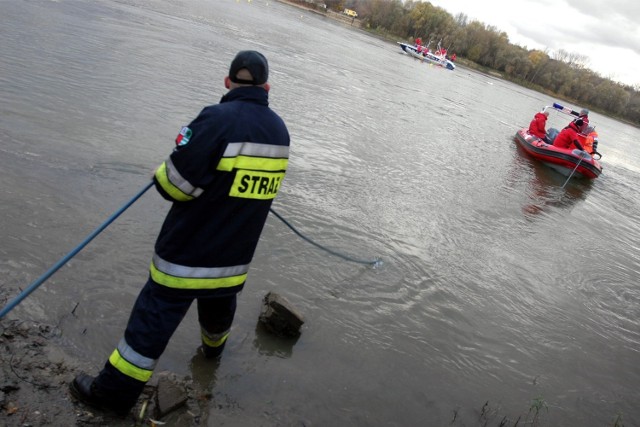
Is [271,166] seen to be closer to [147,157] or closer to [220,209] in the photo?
[220,209]

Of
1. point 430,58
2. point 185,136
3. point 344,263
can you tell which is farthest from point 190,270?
point 430,58

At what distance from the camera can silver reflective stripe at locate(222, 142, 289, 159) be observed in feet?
9.04

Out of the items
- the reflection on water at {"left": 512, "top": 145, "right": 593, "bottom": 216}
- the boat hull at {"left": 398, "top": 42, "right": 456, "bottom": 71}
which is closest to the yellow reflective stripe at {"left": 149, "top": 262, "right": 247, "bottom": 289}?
the reflection on water at {"left": 512, "top": 145, "right": 593, "bottom": 216}

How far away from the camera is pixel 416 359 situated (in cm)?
482

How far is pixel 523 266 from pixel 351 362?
4.46m

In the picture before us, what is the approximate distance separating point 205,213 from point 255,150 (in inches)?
18.3

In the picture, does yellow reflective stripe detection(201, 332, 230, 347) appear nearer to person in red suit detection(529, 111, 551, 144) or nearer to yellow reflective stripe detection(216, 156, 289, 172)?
yellow reflective stripe detection(216, 156, 289, 172)

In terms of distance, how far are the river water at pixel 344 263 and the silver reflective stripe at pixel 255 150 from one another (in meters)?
1.84

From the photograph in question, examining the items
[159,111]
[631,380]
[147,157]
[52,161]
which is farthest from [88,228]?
[631,380]

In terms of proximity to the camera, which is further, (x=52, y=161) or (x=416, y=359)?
(x=52, y=161)

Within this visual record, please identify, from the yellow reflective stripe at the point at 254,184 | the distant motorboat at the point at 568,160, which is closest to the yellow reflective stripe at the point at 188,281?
the yellow reflective stripe at the point at 254,184

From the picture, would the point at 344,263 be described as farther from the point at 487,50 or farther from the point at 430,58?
the point at 487,50

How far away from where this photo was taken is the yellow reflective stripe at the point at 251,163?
109 inches

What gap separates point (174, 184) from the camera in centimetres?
272
